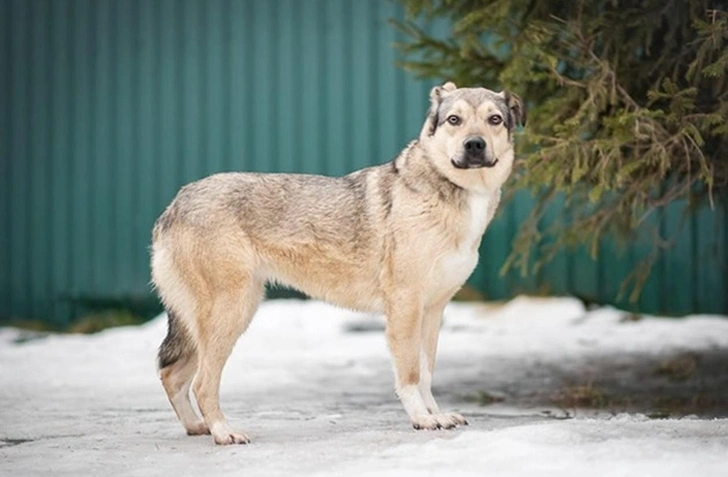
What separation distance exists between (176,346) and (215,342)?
0.33m

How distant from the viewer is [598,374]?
860 centimetres

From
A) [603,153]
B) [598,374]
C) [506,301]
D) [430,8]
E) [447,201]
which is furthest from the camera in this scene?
[506,301]

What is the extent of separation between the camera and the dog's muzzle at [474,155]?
556 centimetres

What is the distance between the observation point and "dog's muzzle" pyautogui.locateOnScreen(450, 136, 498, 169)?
219 inches

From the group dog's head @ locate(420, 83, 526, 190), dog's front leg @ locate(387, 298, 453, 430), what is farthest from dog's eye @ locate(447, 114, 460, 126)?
dog's front leg @ locate(387, 298, 453, 430)

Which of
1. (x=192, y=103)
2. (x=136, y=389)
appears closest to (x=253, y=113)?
(x=192, y=103)

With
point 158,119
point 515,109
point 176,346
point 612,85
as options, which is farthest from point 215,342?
point 158,119

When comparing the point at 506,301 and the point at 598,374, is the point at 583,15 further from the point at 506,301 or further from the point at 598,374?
the point at 506,301

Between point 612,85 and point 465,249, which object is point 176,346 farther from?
point 612,85

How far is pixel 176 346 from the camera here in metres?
5.94

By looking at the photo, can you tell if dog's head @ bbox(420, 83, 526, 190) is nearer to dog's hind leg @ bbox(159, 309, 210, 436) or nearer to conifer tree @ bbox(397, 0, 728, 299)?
conifer tree @ bbox(397, 0, 728, 299)

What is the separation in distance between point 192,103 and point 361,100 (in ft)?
5.65

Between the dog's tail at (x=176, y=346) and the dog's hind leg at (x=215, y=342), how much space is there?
185mm

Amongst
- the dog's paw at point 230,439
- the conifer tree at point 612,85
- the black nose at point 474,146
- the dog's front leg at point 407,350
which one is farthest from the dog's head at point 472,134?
the dog's paw at point 230,439
